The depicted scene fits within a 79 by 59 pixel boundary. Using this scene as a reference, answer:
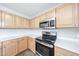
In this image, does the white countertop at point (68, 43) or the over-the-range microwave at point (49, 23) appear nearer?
the white countertop at point (68, 43)

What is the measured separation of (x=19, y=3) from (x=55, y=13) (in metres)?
0.51

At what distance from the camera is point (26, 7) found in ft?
3.95

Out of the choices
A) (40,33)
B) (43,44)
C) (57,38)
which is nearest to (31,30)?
(40,33)

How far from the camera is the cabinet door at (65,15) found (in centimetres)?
121

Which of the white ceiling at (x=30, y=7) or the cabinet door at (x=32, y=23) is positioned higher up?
the white ceiling at (x=30, y=7)

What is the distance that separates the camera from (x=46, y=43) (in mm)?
1265

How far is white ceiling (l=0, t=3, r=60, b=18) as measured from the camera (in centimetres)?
118

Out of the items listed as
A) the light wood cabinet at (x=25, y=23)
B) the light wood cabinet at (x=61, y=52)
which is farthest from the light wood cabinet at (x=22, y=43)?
the light wood cabinet at (x=61, y=52)

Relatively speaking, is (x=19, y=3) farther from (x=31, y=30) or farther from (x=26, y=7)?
(x=31, y=30)

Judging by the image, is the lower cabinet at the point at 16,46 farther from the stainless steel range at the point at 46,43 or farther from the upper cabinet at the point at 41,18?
the upper cabinet at the point at 41,18

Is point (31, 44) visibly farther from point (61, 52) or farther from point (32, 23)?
point (61, 52)

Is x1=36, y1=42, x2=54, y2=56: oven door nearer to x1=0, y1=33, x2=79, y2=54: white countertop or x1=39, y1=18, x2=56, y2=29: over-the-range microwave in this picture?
x1=0, y1=33, x2=79, y2=54: white countertop

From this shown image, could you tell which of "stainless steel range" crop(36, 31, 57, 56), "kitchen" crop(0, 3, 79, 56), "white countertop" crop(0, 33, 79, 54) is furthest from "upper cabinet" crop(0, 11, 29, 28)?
"stainless steel range" crop(36, 31, 57, 56)

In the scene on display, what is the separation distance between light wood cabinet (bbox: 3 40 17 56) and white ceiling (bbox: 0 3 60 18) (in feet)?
1.43
